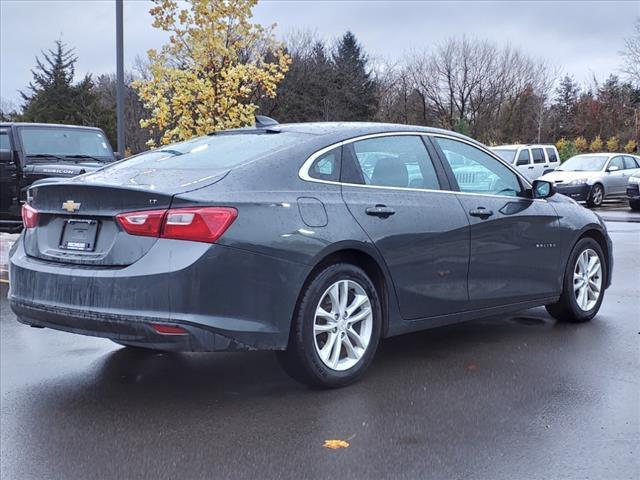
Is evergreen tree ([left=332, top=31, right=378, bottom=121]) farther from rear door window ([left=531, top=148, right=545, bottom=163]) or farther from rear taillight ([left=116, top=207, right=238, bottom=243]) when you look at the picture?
rear taillight ([left=116, top=207, right=238, bottom=243])

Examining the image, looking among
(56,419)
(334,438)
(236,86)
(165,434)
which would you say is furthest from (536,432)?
(236,86)

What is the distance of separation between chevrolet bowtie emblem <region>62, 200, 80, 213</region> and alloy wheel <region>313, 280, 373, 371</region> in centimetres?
147

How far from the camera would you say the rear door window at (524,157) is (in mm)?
26688

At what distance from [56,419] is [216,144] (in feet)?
6.62

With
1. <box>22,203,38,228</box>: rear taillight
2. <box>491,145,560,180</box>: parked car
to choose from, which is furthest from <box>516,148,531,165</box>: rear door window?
<box>22,203,38,228</box>: rear taillight

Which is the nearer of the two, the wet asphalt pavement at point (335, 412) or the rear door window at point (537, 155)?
the wet asphalt pavement at point (335, 412)

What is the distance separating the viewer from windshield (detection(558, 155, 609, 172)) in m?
24.0

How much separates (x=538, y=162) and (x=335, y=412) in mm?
24753

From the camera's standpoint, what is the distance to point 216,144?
5227 mm

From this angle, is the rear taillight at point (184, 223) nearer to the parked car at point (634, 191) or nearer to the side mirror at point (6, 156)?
the side mirror at point (6, 156)

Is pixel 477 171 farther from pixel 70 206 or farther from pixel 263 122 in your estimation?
pixel 70 206

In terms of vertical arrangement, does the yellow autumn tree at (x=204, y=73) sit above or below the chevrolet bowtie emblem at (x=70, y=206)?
above

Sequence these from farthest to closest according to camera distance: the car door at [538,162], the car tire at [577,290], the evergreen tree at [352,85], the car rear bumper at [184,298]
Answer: the evergreen tree at [352,85]
the car door at [538,162]
the car tire at [577,290]
the car rear bumper at [184,298]

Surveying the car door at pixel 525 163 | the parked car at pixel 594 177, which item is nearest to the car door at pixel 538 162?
the car door at pixel 525 163
